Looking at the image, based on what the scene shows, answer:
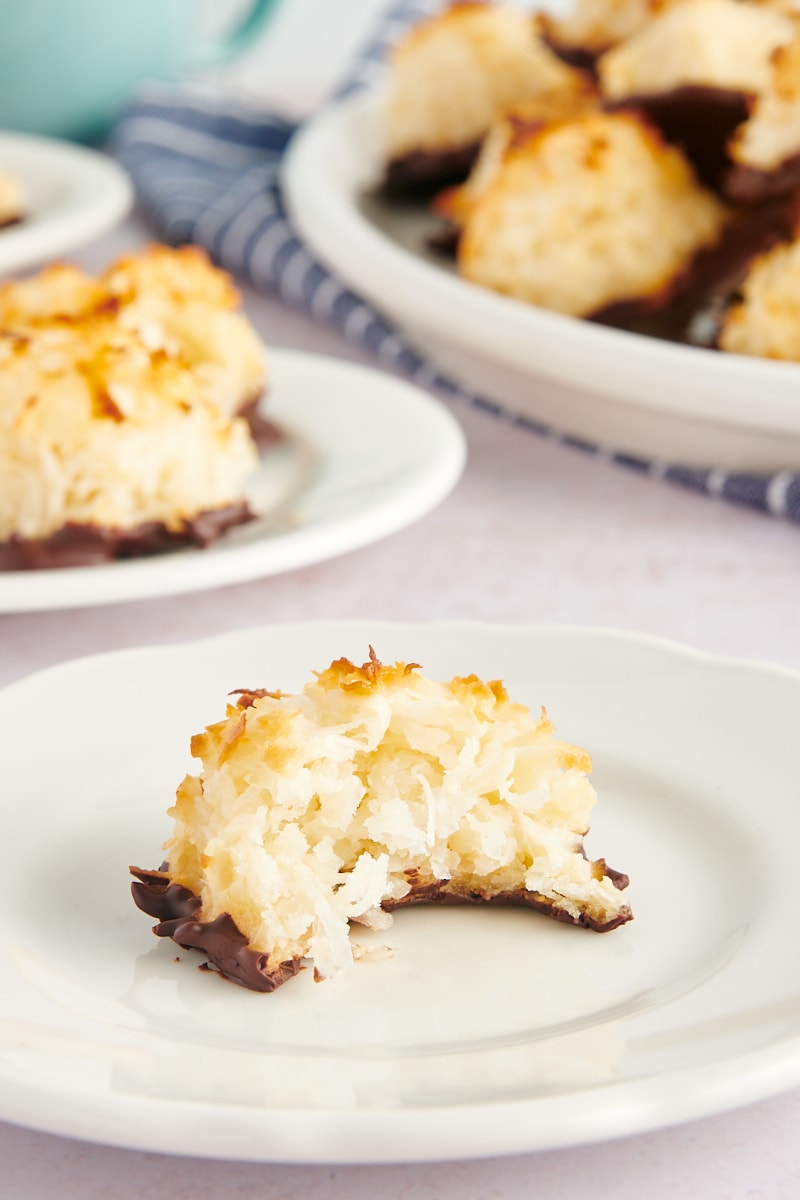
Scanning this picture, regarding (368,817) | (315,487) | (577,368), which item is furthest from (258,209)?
(368,817)

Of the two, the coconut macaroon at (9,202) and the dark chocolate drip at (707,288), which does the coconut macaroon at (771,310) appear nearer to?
the dark chocolate drip at (707,288)

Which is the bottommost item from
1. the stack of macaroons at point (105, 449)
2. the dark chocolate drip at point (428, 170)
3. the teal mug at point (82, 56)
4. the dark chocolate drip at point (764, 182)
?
the teal mug at point (82, 56)

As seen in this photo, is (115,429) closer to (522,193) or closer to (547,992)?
(522,193)

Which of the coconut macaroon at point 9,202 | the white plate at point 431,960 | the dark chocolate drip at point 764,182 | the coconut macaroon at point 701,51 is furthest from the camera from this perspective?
the coconut macaroon at point 9,202

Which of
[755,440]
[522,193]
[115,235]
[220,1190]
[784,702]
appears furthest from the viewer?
[115,235]

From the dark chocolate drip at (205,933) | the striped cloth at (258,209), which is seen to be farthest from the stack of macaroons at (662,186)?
the dark chocolate drip at (205,933)

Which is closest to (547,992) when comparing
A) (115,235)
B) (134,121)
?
(115,235)

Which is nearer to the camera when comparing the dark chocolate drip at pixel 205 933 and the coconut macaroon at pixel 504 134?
the dark chocolate drip at pixel 205 933
